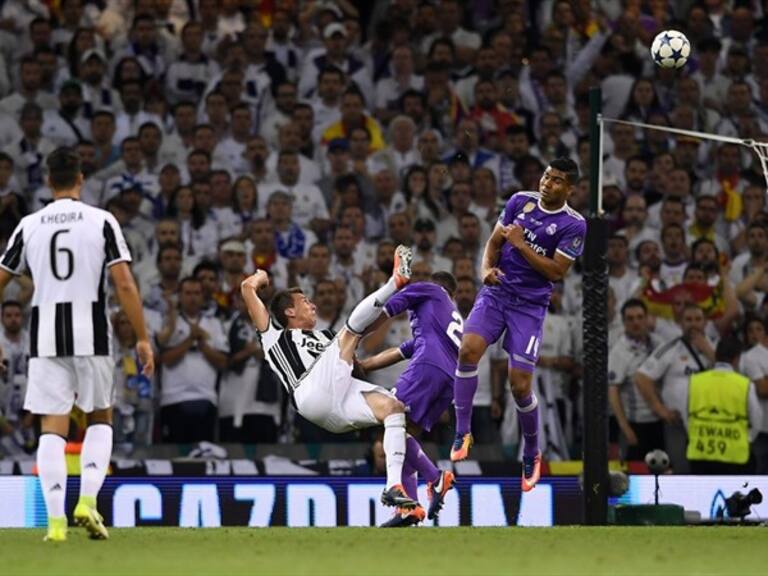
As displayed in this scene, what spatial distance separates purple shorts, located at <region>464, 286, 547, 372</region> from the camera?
14797mm

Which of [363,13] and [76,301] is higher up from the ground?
[363,13]

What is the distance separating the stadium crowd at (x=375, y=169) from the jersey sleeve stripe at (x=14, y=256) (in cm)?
612

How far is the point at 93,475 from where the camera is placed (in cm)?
1166

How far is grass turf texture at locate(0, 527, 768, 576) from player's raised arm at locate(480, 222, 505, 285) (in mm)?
2110

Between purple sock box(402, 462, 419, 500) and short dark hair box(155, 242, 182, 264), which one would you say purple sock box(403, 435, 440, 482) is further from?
short dark hair box(155, 242, 182, 264)

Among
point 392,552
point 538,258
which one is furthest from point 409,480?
point 392,552

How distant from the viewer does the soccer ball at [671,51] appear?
16781 millimetres

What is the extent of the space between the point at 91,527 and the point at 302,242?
8.63 m

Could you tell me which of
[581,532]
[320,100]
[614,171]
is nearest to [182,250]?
[320,100]

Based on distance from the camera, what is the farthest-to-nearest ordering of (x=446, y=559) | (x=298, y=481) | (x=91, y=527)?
(x=298, y=481) → (x=91, y=527) → (x=446, y=559)

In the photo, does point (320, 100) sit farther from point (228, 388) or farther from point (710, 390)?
point (710, 390)

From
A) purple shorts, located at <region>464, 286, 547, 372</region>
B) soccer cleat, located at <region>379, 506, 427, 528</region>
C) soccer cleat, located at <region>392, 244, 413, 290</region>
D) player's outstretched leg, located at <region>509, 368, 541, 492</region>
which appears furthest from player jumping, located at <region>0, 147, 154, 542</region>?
player's outstretched leg, located at <region>509, 368, 541, 492</region>

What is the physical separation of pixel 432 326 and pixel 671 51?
380cm

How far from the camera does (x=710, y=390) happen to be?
17.8 m
